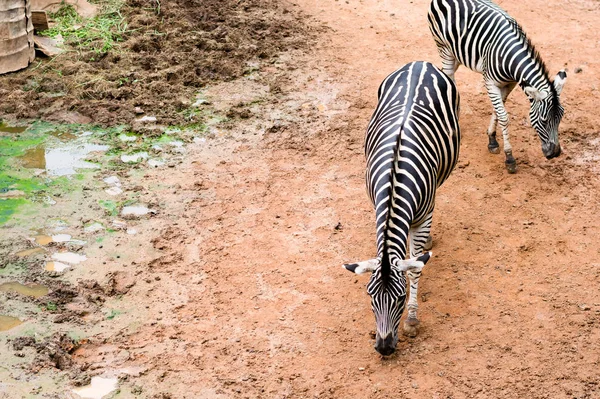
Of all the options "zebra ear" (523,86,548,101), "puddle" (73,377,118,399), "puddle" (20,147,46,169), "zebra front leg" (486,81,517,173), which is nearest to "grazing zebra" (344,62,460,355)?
"zebra ear" (523,86,548,101)

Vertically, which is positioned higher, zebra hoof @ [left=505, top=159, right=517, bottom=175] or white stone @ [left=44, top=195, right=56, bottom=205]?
zebra hoof @ [left=505, top=159, right=517, bottom=175]

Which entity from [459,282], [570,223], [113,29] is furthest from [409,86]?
[113,29]

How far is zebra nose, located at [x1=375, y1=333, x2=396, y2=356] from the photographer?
5.26m

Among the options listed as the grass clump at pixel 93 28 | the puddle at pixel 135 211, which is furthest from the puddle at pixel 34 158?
the grass clump at pixel 93 28

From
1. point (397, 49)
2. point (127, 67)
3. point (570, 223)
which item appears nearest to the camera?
point (570, 223)

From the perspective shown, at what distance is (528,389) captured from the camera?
17.6 feet

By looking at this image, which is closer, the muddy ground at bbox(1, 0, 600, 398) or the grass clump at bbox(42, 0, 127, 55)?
the muddy ground at bbox(1, 0, 600, 398)

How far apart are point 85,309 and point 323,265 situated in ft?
7.53

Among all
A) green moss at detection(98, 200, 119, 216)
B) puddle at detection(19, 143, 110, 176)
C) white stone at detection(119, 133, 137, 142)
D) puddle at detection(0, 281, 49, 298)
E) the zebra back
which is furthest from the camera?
white stone at detection(119, 133, 137, 142)

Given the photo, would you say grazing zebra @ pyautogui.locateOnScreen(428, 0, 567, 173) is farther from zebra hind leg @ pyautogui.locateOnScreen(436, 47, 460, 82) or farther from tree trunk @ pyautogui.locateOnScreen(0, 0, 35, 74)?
tree trunk @ pyautogui.locateOnScreen(0, 0, 35, 74)

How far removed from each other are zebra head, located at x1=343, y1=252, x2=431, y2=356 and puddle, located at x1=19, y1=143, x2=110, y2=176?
4.44m

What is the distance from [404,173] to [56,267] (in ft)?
11.6

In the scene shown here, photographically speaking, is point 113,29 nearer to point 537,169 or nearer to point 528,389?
point 537,169

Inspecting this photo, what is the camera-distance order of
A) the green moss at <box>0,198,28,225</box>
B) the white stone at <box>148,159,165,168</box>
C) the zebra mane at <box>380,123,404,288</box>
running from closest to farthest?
the zebra mane at <box>380,123,404,288</box>
the green moss at <box>0,198,28,225</box>
the white stone at <box>148,159,165,168</box>
